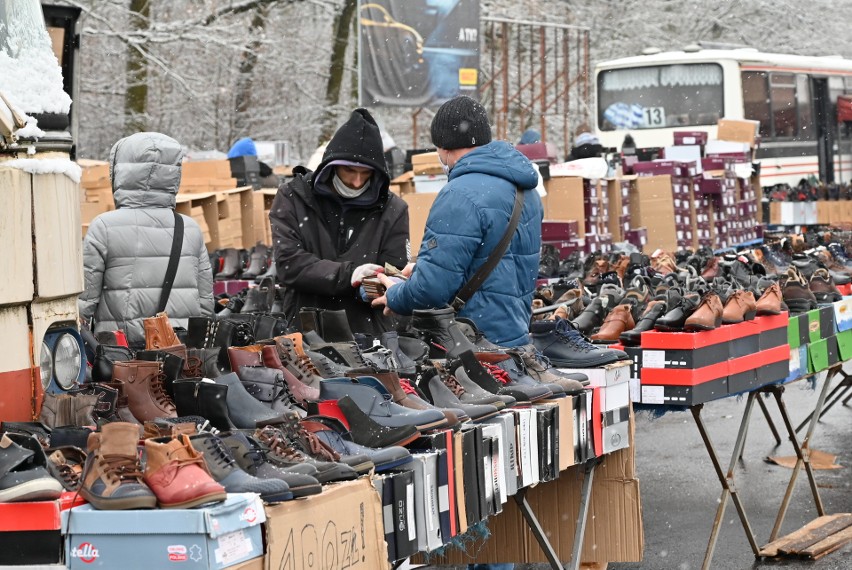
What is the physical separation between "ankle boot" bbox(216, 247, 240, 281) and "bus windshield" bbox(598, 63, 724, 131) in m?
16.6

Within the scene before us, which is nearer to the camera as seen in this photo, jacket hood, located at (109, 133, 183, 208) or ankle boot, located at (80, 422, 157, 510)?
ankle boot, located at (80, 422, 157, 510)

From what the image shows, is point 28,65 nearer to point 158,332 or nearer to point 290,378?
point 158,332

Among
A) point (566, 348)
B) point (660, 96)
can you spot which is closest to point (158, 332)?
point (566, 348)

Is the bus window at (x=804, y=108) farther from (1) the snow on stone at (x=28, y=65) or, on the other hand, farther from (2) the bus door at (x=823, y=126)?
(1) the snow on stone at (x=28, y=65)

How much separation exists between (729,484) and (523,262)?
1.93 metres

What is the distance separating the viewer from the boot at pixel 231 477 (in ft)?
11.8

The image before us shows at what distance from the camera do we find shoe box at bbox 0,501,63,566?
3.39 meters

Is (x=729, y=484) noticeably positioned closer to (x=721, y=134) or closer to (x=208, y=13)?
(x=721, y=134)

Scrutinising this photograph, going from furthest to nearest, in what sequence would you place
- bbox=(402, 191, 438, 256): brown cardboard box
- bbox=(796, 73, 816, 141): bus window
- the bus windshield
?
1. bbox=(796, 73, 816, 141): bus window
2. the bus windshield
3. bbox=(402, 191, 438, 256): brown cardboard box

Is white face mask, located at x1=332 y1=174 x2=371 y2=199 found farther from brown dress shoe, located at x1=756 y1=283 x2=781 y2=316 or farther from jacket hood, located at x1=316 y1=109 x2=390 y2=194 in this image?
brown dress shoe, located at x1=756 y1=283 x2=781 y2=316

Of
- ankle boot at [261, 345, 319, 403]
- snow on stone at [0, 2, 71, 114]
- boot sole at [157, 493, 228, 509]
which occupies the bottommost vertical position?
boot sole at [157, 493, 228, 509]

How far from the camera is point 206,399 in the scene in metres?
4.13

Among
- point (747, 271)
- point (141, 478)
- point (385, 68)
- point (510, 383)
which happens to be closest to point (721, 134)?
point (385, 68)

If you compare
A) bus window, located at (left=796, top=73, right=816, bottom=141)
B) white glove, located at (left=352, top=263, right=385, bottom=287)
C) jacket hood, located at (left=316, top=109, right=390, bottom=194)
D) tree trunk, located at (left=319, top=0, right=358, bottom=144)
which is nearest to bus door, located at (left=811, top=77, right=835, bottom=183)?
bus window, located at (left=796, top=73, right=816, bottom=141)
